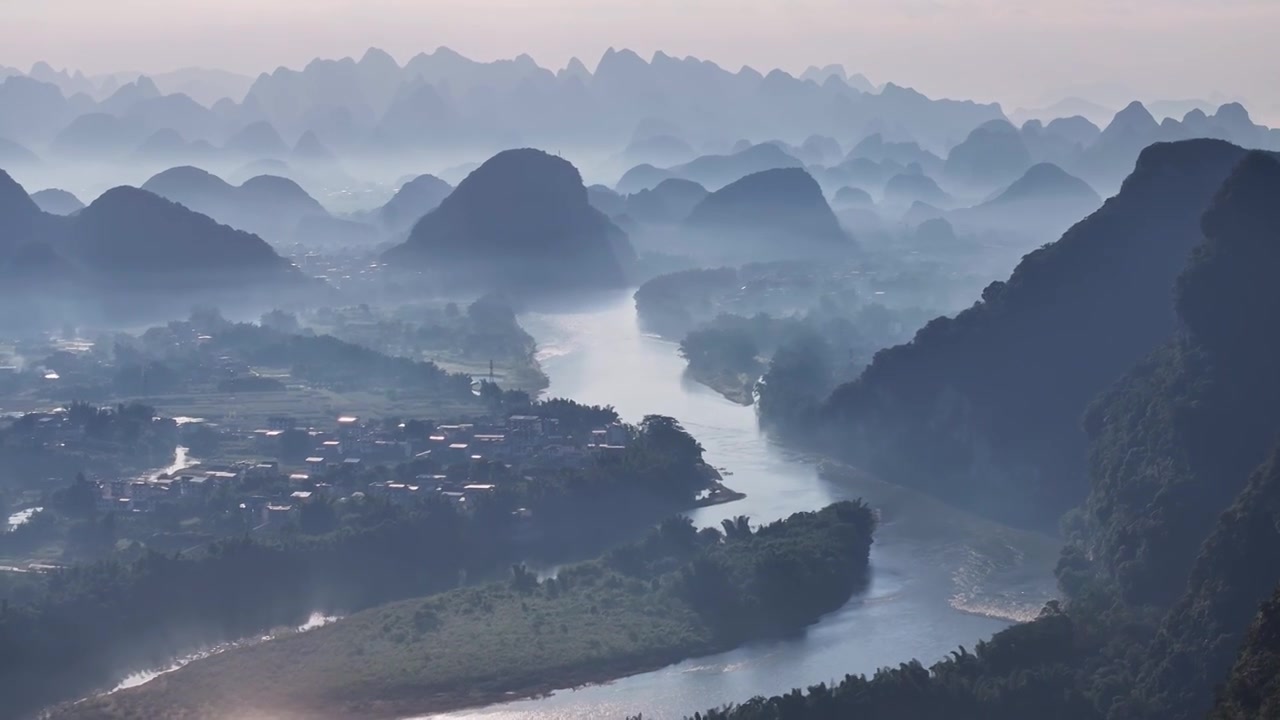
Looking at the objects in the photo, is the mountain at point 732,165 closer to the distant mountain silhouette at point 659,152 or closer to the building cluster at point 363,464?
the distant mountain silhouette at point 659,152

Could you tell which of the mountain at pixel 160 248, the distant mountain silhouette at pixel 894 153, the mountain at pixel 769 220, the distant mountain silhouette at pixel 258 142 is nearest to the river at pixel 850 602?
the mountain at pixel 160 248

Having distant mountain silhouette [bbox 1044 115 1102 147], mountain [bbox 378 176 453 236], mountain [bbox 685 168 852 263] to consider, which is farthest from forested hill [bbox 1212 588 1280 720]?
distant mountain silhouette [bbox 1044 115 1102 147]

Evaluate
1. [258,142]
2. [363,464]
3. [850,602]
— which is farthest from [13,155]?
[850,602]

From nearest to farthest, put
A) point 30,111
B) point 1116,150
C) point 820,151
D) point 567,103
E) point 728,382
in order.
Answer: point 728,382
point 1116,150
point 820,151
point 30,111
point 567,103

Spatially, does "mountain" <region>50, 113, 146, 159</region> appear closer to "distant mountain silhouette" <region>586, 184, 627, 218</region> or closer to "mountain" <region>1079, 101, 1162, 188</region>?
"distant mountain silhouette" <region>586, 184, 627, 218</region>

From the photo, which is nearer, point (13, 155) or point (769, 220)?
point (769, 220)

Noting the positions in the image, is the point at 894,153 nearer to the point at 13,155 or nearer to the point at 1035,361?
the point at 13,155
